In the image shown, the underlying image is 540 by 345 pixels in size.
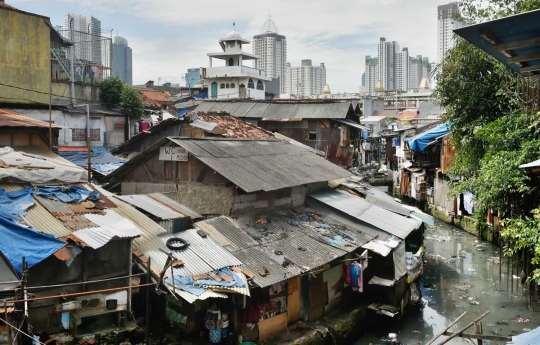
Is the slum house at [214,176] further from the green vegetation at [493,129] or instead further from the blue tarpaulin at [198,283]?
the green vegetation at [493,129]

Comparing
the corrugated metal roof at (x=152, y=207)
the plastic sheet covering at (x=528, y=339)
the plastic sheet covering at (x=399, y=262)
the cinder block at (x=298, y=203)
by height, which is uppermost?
the corrugated metal roof at (x=152, y=207)

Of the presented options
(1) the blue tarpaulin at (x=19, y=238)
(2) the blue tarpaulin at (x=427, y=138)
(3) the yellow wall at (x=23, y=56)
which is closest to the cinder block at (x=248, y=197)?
(1) the blue tarpaulin at (x=19, y=238)

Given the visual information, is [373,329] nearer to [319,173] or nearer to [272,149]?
[319,173]

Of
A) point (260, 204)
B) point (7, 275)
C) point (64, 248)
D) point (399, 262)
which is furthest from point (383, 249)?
point (7, 275)

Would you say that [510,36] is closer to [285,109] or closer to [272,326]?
[272,326]

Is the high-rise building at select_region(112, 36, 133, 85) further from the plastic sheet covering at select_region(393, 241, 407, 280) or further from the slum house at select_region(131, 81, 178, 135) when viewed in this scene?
the plastic sheet covering at select_region(393, 241, 407, 280)

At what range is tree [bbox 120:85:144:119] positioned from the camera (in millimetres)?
26719

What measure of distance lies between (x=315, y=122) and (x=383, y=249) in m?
15.4

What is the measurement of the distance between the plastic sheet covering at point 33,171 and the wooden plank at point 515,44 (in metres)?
9.02

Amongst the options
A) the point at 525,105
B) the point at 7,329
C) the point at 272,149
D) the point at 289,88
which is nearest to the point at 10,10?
the point at 272,149

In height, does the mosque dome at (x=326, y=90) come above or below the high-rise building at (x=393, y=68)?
below

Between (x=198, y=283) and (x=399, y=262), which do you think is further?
(x=399, y=262)

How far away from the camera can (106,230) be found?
9.77 metres

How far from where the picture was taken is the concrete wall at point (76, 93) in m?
24.8
